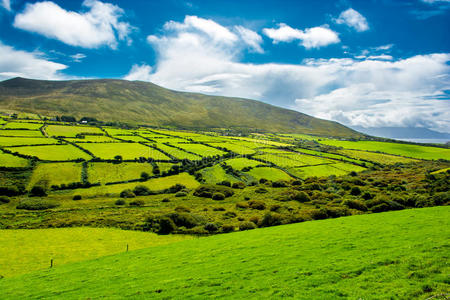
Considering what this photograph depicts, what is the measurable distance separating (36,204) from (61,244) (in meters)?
26.9

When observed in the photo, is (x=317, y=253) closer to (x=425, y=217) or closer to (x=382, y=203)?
(x=425, y=217)

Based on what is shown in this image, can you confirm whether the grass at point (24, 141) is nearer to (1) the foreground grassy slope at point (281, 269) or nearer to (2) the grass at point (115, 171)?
(2) the grass at point (115, 171)

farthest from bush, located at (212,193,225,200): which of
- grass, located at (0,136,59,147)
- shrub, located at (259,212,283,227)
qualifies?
grass, located at (0,136,59,147)

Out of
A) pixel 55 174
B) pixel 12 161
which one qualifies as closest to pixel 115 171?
pixel 55 174

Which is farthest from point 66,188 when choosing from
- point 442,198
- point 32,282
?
point 442,198

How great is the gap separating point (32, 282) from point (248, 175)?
A: 73597 millimetres

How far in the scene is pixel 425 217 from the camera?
2733 centimetres

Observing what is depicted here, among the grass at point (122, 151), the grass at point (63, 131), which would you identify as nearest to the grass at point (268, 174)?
the grass at point (122, 151)

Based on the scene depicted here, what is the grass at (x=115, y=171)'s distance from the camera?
246ft

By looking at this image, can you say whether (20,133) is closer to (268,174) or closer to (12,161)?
(12,161)

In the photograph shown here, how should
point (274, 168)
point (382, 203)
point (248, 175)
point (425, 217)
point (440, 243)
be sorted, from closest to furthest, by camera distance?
1. point (440, 243)
2. point (425, 217)
3. point (382, 203)
4. point (248, 175)
5. point (274, 168)

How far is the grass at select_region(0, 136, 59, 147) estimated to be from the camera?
299 ft

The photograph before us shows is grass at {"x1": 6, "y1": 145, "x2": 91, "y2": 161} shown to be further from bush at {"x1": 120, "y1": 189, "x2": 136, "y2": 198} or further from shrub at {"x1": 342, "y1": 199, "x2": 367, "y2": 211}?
shrub at {"x1": 342, "y1": 199, "x2": 367, "y2": 211}

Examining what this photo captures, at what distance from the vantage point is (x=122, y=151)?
336ft
